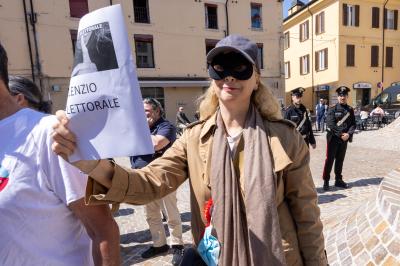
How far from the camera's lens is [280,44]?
23.5 m

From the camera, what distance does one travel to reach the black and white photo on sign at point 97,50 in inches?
38.9

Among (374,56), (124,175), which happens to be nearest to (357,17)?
(374,56)

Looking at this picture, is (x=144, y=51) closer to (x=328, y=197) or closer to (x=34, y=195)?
(x=328, y=197)

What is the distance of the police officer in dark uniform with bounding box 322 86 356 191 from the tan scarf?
5340mm

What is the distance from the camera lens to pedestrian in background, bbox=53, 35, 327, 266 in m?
1.45

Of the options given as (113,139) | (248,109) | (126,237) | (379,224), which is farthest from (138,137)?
(126,237)

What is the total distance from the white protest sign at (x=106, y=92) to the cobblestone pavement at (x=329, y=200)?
319cm

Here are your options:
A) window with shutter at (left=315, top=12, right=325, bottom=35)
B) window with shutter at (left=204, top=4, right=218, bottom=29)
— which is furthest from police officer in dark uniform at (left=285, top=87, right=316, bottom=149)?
window with shutter at (left=315, top=12, right=325, bottom=35)

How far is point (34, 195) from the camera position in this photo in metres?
1.22

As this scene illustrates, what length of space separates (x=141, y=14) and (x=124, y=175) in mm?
20620

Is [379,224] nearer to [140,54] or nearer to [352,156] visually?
[352,156]

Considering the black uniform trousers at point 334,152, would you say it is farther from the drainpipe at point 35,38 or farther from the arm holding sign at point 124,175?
the drainpipe at point 35,38

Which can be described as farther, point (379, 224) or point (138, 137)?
point (379, 224)

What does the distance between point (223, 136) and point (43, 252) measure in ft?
3.11
